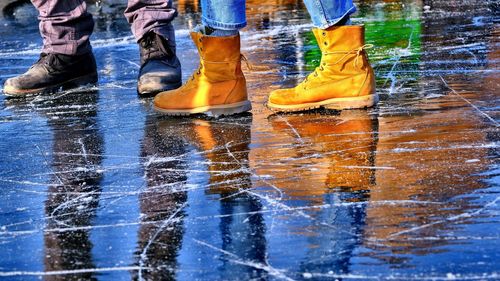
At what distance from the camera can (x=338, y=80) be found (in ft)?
11.3

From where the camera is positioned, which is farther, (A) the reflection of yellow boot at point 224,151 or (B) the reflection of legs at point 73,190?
(A) the reflection of yellow boot at point 224,151

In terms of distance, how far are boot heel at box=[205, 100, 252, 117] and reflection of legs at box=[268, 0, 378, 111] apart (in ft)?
0.34

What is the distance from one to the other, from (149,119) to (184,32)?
303 cm

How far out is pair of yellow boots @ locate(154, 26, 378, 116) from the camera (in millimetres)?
3400

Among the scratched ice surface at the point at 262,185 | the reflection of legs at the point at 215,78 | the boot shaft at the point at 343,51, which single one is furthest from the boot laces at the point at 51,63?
the boot shaft at the point at 343,51

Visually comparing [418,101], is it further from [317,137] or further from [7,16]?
[7,16]

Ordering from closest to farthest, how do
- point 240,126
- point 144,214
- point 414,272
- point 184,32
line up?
point 414,272
point 144,214
point 240,126
point 184,32

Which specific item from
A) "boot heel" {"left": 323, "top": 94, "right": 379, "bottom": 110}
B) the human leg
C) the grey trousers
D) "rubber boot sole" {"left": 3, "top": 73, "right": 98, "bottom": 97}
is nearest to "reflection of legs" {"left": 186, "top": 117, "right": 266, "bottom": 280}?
"boot heel" {"left": 323, "top": 94, "right": 379, "bottom": 110}

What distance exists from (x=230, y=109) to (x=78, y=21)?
4.00ft

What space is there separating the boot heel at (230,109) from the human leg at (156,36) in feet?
2.06

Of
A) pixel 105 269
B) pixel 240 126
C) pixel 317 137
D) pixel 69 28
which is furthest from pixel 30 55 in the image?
pixel 105 269

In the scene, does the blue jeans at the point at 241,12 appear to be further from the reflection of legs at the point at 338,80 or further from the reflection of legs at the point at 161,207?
the reflection of legs at the point at 161,207

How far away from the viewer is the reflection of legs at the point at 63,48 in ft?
13.9

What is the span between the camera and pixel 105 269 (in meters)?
1.87
